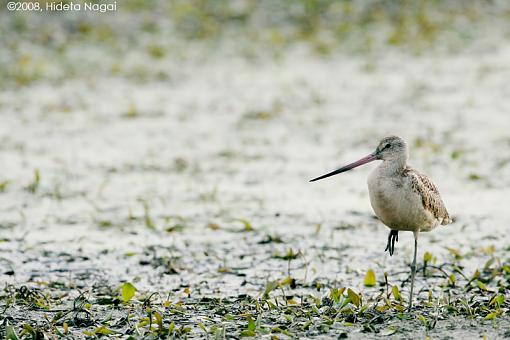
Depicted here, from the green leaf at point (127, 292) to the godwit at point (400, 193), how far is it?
1569mm

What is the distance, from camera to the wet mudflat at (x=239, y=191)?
5.96 m

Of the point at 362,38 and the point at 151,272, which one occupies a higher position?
the point at 362,38

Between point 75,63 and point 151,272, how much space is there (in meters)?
6.97

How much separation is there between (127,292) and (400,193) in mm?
1775

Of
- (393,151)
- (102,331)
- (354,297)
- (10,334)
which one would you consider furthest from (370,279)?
(10,334)

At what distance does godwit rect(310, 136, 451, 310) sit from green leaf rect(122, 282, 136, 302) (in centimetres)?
157

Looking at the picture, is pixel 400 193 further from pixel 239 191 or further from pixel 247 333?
pixel 239 191

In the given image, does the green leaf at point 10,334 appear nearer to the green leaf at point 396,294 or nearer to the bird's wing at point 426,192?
the green leaf at point 396,294

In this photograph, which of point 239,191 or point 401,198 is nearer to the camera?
point 401,198

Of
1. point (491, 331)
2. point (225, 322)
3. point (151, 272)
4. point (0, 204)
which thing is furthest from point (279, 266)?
point (0, 204)

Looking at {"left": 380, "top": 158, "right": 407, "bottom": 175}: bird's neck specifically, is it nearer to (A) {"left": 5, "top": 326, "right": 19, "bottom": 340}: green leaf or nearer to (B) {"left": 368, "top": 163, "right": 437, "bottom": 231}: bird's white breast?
(B) {"left": 368, "top": 163, "right": 437, "bottom": 231}: bird's white breast

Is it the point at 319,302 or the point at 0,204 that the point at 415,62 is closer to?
the point at 0,204

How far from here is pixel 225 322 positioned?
574 cm

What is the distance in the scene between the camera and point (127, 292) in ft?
20.2
